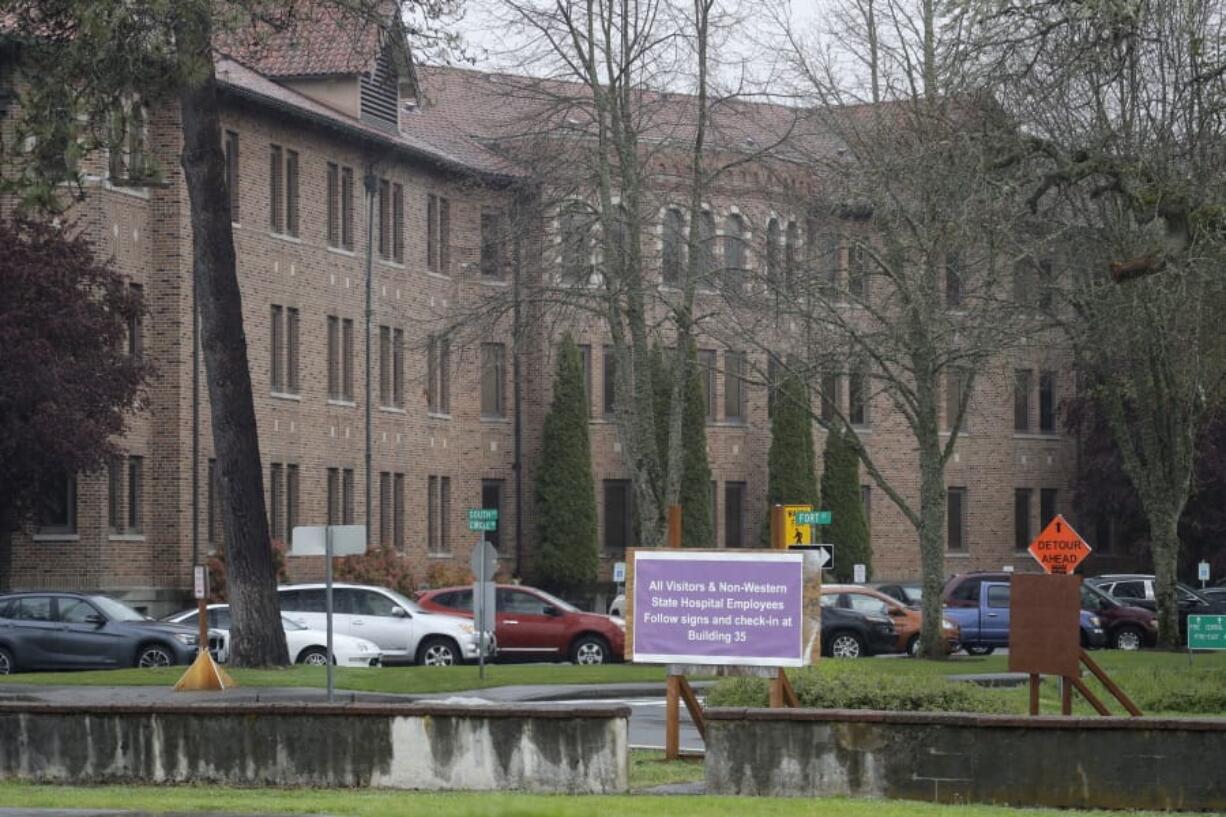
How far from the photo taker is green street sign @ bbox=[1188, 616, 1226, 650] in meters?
27.4

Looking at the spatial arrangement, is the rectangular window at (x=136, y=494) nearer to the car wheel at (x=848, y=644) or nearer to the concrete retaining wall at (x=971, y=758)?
the car wheel at (x=848, y=644)

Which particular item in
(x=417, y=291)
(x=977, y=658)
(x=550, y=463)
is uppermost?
(x=417, y=291)

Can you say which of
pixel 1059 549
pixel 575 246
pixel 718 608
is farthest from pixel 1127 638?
pixel 718 608

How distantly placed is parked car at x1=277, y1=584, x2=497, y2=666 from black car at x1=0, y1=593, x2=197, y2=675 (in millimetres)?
2740

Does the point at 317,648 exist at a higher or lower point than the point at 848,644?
higher

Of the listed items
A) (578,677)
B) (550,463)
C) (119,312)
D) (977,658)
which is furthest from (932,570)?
(550,463)

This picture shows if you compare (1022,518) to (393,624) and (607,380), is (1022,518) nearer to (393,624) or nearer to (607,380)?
(607,380)

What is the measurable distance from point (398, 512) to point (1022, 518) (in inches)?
872

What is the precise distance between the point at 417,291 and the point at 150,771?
38.5 metres

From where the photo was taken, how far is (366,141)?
5266 centimetres

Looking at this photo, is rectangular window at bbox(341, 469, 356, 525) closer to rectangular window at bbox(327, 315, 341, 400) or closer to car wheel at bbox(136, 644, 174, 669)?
rectangular window at bbox(327, 315, 341, 400)

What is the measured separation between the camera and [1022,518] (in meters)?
69.2

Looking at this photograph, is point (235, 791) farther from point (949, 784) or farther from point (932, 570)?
point (932, 570)

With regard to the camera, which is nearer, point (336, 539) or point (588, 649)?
point (336, 539)
